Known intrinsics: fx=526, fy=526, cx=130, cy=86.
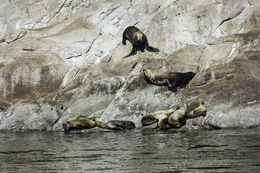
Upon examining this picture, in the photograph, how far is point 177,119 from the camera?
15.6 metres

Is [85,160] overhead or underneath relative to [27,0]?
underneath

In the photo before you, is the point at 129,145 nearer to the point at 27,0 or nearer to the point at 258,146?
the point at 258,146

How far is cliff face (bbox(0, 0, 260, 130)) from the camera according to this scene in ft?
55.8

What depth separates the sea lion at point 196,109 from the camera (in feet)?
51.6

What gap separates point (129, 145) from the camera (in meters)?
12.4

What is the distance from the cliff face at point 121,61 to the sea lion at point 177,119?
0.39 meters

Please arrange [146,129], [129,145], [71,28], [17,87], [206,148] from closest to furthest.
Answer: [206,148] → [129,145] → [146,129] → [17,87] → [71,28]

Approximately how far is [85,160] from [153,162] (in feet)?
4.86

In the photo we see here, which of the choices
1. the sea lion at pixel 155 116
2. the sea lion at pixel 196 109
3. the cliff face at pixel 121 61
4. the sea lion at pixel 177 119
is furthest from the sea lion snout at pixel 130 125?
the sea lion at pixel 196 109

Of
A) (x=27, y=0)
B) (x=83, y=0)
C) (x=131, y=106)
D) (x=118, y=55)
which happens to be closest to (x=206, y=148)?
(x=131, y=106)

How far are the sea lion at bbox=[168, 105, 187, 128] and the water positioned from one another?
2.22 feet

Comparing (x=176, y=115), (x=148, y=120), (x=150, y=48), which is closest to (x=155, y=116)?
(x=148, y=120)

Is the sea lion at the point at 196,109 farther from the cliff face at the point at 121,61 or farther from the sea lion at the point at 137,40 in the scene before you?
the sea lion at the point at 137,40

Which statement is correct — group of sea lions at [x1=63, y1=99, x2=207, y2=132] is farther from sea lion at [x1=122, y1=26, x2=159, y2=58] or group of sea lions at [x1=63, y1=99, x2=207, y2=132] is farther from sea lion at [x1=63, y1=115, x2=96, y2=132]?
sea lion at [x1=122, y1=26, x2=159, y2=58]
